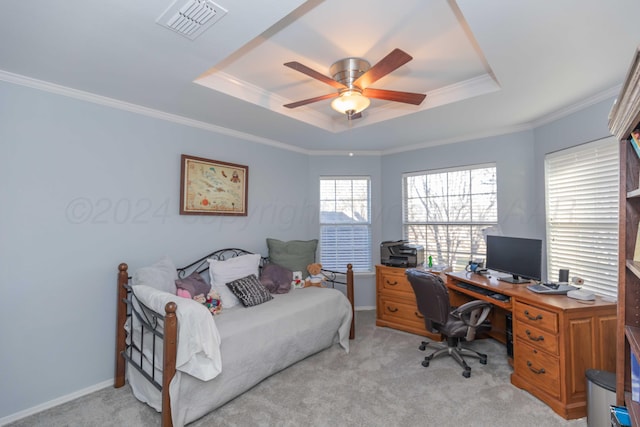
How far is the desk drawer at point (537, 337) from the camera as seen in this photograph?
218cm

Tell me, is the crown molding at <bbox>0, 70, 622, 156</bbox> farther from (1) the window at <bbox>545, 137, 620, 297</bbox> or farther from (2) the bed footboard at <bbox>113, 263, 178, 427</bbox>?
(2) the bed footboard at <bbox>113, 263, 178, 427</bbox>

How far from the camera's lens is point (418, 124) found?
3.36 m

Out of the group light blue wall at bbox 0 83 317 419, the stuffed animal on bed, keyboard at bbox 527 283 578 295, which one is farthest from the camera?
the stuffed animal on bed

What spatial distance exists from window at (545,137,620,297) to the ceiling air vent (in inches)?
121

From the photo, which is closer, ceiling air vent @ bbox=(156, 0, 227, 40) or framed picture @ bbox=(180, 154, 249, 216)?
ceiling air vent @ bbox=(156, 0, 227, 40)

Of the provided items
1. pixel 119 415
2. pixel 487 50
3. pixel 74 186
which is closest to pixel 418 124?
pixel 487 50

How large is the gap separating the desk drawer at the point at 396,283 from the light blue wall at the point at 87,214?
1330mm

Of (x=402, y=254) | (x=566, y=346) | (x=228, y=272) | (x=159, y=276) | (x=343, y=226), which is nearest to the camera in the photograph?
(x=566, y=346)

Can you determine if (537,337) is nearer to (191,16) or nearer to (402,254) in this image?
(402,254)

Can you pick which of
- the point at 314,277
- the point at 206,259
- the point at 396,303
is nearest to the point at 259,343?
the point at 206,259

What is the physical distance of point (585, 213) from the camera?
8.98 feet

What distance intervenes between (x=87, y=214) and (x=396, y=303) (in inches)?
130

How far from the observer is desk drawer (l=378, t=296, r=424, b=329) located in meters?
3.63

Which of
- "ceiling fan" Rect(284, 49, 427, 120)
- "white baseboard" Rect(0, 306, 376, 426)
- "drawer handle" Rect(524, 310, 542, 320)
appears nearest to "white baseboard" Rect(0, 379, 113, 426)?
"white baseboard" Rect(0, 306, 376, 426)
